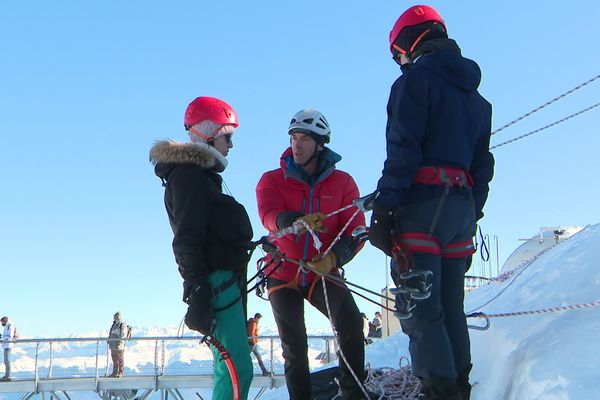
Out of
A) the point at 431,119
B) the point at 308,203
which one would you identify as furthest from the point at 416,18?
the point at 308,203

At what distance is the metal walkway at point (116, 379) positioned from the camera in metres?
15.8

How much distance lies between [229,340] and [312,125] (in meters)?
1.53

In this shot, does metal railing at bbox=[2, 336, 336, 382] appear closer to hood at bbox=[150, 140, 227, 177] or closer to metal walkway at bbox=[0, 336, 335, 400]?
metal walkway at bbox=[0, 336, 335, 400]

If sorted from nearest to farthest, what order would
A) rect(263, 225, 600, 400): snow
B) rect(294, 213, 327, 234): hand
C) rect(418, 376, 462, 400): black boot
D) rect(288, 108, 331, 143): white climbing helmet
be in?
1. rect(263, 225, 600, 400): snow
2. rect(418, 376, 462, 400): black boot
3. rect(294, 213, 327, 234): hand
4. rect(288, 108, 331, 143): white climbing helmet

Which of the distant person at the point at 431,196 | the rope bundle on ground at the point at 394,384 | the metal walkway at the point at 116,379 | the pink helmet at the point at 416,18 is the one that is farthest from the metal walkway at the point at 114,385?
the pink helmet at the point at 416,18

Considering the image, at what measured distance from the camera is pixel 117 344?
16125 mm

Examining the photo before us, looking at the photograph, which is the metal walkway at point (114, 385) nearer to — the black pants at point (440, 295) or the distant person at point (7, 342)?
the distant person at point (7, 342)

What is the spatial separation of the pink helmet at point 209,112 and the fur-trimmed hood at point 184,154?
171 millimetres

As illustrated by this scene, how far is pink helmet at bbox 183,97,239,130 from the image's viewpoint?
12.1 ft

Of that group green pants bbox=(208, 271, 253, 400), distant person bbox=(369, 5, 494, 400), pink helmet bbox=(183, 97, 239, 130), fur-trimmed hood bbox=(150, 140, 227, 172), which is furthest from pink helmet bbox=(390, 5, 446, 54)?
green pants bbox=(208, 271, 253, 400)

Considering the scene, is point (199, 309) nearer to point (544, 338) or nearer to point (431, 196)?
point (431, 196)

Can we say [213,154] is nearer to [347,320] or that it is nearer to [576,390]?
[347,320]

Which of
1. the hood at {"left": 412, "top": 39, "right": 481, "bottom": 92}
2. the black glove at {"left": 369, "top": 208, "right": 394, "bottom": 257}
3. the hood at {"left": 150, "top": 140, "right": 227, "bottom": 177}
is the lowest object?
the black glove at {"left": 369, "top": 208, "right": 394, "bottom": 257}

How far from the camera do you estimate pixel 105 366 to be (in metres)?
16.7
